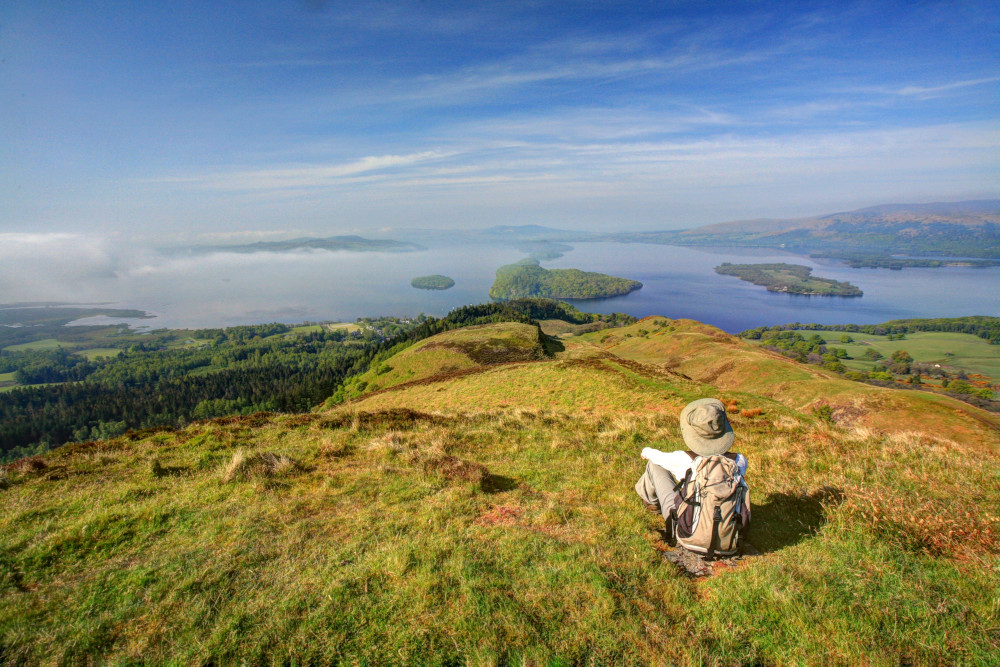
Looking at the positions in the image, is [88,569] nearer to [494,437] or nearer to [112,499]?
[112,499]

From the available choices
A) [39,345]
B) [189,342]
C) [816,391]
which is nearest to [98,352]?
[189,342]

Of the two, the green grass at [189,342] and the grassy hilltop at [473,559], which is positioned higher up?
the grassy hilltop at [473,559]

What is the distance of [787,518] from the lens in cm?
601

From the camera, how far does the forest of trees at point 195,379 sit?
295 ft

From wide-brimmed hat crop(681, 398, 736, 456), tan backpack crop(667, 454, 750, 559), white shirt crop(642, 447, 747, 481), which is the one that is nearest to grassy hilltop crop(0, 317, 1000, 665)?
tan backpack crop(667, 454, 750, 559)

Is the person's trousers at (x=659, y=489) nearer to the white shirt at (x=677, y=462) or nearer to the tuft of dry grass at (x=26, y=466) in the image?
the white shirt at (x=677, y=462)

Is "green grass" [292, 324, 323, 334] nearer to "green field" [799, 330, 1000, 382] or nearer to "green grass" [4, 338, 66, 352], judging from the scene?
"green grass" [4, 338, 66, 352]

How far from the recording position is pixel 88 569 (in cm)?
477

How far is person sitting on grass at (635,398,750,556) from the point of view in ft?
16.1

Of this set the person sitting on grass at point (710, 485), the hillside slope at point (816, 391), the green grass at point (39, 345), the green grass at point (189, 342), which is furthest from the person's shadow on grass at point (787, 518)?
the green grass at point (39, 345)

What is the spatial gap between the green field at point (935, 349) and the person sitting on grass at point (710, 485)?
112 meters

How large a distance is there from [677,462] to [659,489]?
A: 1.81 ft

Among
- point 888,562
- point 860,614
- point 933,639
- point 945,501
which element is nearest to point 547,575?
point 860,614

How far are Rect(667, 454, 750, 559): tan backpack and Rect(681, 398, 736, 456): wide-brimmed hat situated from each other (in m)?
0.16
